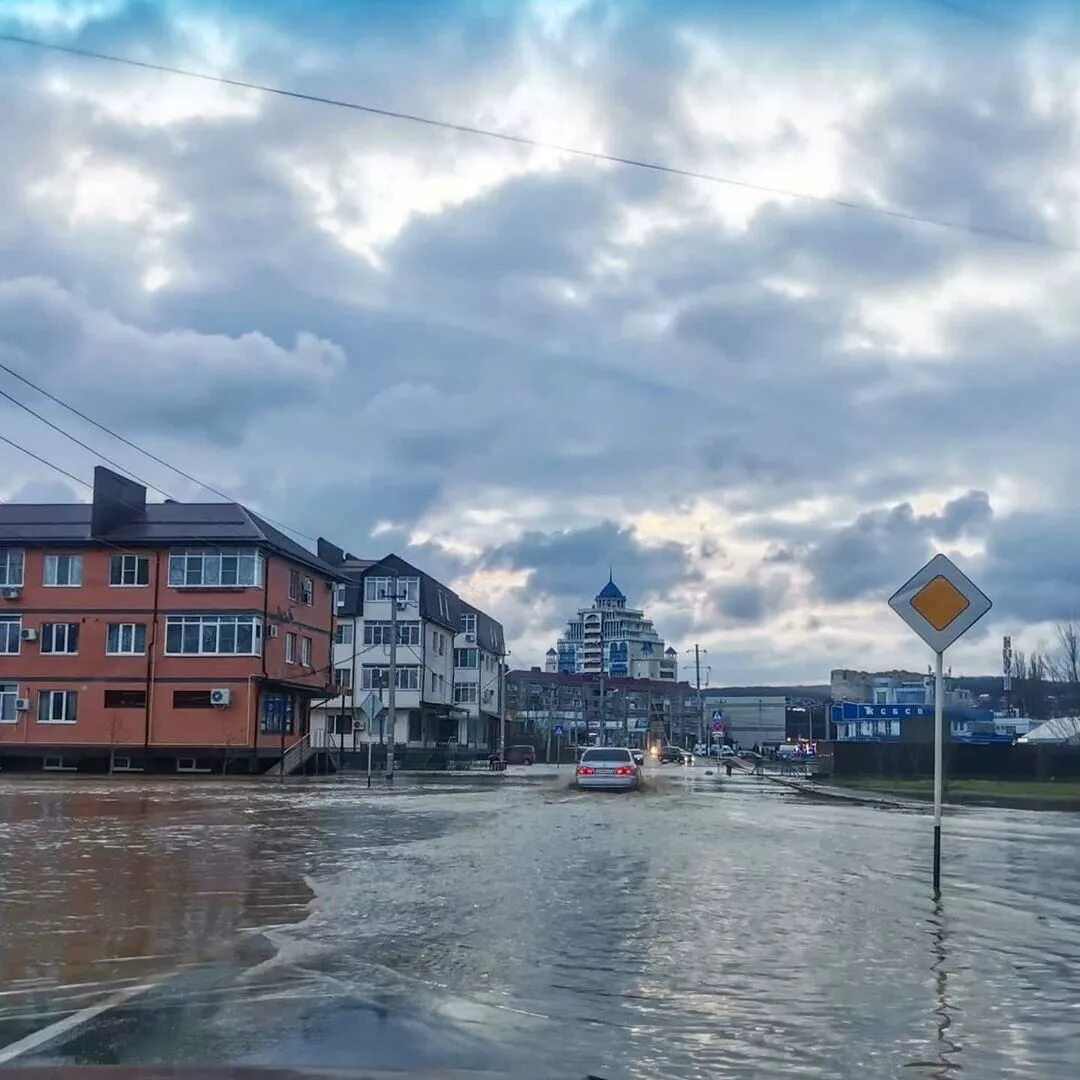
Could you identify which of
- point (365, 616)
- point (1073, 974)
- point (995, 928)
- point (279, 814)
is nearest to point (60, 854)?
point (279, 814)

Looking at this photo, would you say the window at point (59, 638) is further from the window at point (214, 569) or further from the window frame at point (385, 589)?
the window frame at point (385, 589)

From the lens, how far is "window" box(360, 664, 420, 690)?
81.0 m

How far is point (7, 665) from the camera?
5844cm

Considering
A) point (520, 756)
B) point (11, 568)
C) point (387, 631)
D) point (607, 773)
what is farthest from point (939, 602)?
point (520, 756)

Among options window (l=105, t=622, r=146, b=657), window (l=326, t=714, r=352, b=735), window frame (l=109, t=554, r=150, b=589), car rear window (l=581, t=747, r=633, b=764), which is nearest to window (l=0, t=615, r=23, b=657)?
window (l=105, t=622, r=146, b=657)

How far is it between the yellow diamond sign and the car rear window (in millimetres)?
27526

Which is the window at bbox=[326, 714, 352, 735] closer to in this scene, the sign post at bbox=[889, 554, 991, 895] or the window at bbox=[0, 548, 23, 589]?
the window at bbox=[0, 548, 23, 589]

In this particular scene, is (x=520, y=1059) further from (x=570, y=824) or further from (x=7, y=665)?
(x=7, y=665)

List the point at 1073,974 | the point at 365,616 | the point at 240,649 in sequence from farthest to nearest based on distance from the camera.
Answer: the point at 365,616 < the point at 240,649 < the point at 1073,974

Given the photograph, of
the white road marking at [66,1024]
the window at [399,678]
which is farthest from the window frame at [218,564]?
the white road marking at [66,1024]

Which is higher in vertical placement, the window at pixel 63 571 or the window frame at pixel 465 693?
the window at pixel 63 571

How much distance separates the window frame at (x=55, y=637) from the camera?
5828cm

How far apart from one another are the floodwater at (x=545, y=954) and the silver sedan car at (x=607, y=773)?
18.4 m

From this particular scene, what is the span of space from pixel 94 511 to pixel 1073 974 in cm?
5441
